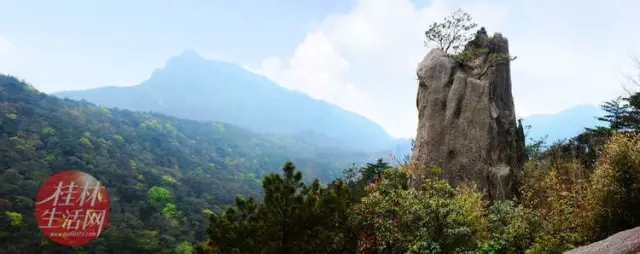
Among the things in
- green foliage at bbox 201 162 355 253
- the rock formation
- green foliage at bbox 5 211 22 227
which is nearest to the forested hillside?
green foliage at bbox 5 211 22 227

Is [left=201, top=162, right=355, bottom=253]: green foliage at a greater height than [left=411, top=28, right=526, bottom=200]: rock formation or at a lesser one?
lesser

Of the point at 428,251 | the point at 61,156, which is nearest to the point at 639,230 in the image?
the point at 428,251

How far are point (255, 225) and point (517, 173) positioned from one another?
12049 millimetres

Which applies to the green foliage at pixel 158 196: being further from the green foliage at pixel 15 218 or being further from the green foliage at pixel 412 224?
the green foliage at pixel 412 224

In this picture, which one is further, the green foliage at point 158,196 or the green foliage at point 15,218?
the green foliage at point 158,196

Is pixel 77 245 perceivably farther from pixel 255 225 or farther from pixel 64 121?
pixel 64 121

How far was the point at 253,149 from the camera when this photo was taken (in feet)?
517

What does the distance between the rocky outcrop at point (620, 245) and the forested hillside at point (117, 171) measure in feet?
118

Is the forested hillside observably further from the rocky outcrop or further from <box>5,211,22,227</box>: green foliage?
the rocky outcrop

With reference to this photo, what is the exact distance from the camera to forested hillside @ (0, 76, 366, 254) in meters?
39.8

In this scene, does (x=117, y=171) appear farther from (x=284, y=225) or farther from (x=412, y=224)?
(x=412, y=224)

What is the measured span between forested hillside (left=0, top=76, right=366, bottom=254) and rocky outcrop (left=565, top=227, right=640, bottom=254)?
35985 millimetres

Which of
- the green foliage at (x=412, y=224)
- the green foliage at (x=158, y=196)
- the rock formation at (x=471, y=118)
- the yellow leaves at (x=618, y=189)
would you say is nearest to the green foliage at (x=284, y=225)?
the green foliage at (x=412, y=224)

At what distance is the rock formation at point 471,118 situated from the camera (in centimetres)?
1652
